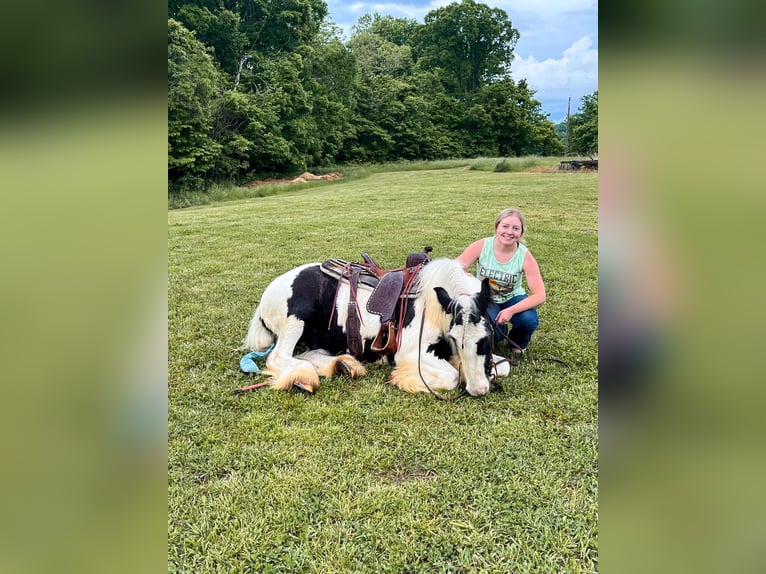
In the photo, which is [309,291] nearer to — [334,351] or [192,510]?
[334,351]

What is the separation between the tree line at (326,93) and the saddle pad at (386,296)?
10.5 metres

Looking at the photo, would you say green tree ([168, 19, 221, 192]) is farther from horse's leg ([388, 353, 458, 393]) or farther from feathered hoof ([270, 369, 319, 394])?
horse's leg ([388, 353, 458, 393])

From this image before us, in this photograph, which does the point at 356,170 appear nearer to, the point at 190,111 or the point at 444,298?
the point at 190,111

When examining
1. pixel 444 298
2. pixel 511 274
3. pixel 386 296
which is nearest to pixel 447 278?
pixel 444 298

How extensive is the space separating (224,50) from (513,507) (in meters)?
22.4

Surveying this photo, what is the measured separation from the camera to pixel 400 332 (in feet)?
11.1

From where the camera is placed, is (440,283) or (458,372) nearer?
(458,372)

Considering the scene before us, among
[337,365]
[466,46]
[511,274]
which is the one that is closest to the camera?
[337,365]

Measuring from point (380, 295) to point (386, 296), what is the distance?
47 mm

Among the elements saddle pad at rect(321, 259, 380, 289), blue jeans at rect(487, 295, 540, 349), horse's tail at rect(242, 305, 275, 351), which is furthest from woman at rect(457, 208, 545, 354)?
horse's tail at rect(242, 305, 275, 351)
